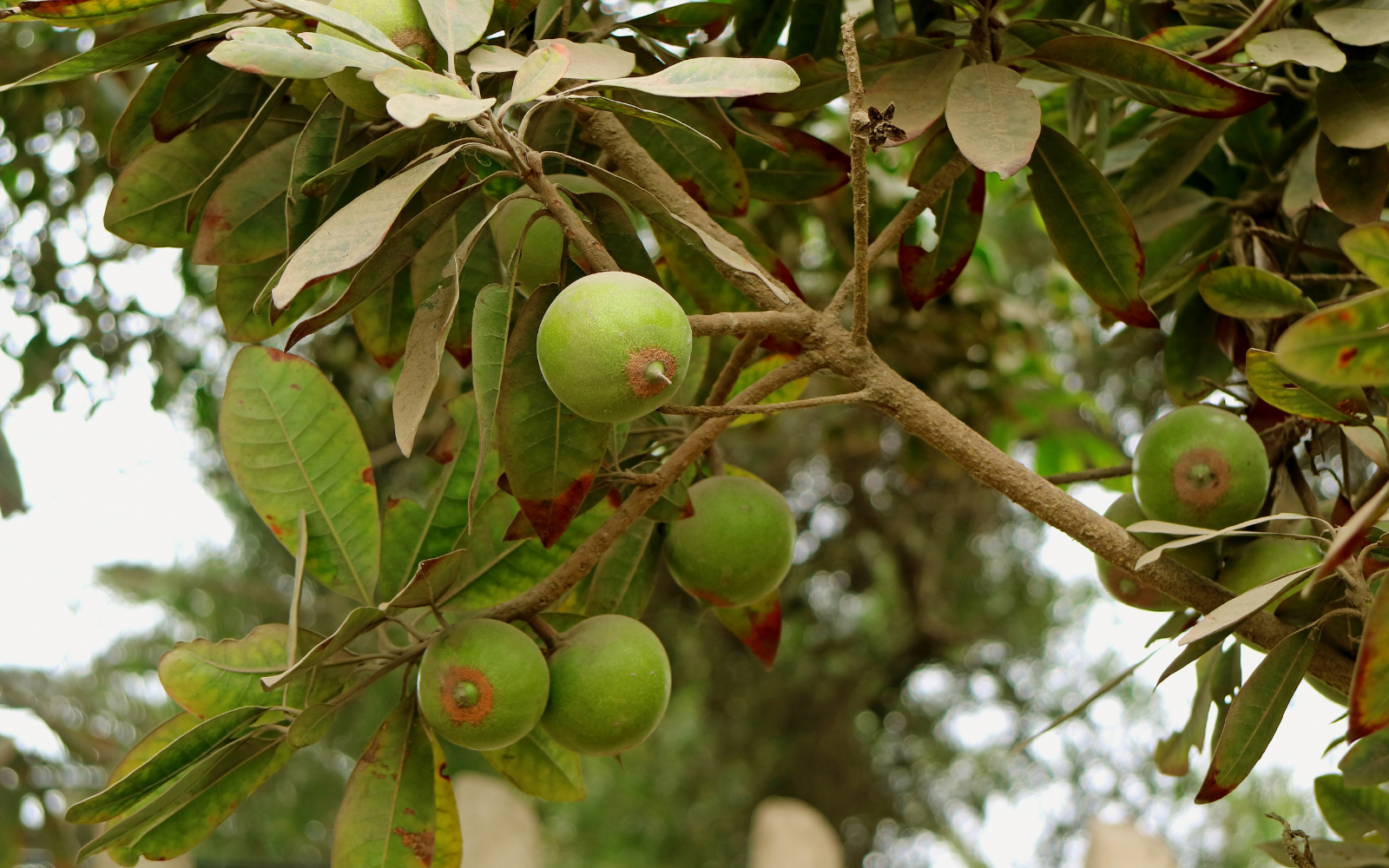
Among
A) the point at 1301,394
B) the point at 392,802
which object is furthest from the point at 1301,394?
the point at 392,802

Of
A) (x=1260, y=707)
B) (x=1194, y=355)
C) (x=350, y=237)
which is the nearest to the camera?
(x=350, y=237)

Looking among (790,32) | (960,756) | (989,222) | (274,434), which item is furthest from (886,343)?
(960,756)

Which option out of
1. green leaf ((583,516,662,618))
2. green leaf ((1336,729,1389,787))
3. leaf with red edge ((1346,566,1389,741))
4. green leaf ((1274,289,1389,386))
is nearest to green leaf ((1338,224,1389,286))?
green leaf ((1274,289,1389,386))

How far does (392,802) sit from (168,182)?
2.07 feet

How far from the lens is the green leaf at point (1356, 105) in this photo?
3.13ft

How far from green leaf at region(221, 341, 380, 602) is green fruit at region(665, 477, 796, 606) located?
301 mm

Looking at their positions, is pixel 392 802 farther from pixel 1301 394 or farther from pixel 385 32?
pixel 1301 394

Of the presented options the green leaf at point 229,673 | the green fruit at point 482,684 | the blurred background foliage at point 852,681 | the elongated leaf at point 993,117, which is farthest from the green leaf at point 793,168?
the blurred background foliage at point 852,681

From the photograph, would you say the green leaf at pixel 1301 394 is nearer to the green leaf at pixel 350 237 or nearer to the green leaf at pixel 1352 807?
the green leaf at pixel 1352 807

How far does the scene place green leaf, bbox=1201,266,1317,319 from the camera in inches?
36.8

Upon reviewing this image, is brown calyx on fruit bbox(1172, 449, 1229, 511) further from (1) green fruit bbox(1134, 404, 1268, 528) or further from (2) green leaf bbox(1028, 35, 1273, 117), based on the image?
(2) green leaf bbox(1028, 35, 1273, 117)

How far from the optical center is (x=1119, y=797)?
578 centimetres

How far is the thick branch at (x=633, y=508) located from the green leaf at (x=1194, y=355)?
614mm

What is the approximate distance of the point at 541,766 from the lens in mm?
1127
